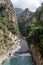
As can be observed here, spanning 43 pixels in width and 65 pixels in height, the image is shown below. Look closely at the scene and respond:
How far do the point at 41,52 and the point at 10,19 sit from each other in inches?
2356

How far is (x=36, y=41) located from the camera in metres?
44.4

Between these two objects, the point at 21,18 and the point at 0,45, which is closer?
the point at 0,45

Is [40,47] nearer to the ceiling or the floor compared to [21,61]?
nearer to the ceiling

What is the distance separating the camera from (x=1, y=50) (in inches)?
2062

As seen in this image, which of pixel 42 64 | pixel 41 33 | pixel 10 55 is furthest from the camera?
pixel 10 55

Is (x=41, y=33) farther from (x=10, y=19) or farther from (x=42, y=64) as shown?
(x=10, y=19)

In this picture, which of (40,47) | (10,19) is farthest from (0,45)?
(10,19)

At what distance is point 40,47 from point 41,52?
1200 mm

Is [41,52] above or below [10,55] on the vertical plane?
above

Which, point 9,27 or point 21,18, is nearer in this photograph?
point 9,27

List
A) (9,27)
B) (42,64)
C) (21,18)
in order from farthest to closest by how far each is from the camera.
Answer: (21,18)
(9,27)
(42,64)

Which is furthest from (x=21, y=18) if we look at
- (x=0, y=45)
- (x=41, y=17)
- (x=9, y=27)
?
(x=0, y=45)

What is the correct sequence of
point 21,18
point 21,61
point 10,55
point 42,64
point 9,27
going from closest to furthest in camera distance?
point 42,64
point 21,61
point 10,55
point 9,27
point 21,18

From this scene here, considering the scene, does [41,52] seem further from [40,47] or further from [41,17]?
[41,17]
